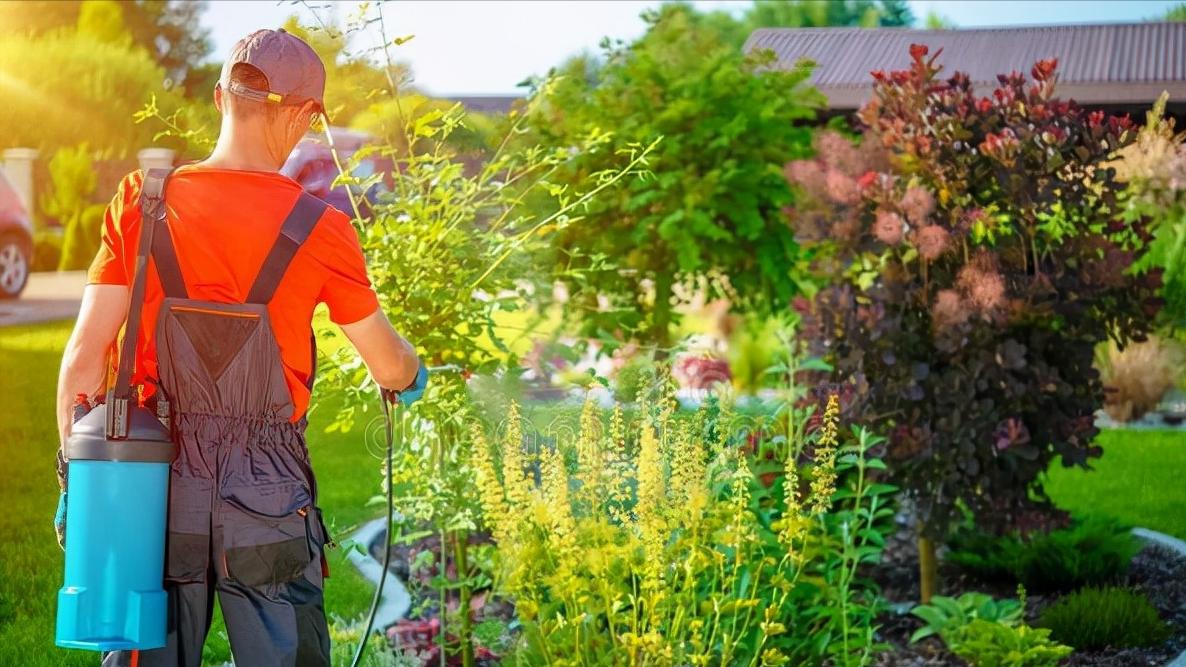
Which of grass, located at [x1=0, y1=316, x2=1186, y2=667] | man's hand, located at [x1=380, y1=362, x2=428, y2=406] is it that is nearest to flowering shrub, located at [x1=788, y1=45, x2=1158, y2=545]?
grass, located at [x1=0, y1=316, x2=1186, y2=667]

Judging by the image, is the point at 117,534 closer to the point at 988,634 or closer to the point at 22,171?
the point at 988,634

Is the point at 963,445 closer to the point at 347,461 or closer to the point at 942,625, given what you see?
the point at 942,625

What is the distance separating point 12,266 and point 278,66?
7.64 meters

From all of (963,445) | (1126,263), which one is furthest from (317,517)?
(1126,263)

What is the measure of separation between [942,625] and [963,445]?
60 cm

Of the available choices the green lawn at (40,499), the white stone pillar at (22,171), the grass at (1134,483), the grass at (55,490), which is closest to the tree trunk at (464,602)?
the green lawn at (40,499)

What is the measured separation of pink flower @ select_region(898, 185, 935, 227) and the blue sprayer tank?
2.86 meters

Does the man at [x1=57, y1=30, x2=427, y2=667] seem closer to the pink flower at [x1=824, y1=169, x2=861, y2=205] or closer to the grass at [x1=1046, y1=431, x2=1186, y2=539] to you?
the pink flower at [x1=824, y1=169, x2=861, y2=205]

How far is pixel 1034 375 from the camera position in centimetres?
439

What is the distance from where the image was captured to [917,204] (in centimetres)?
437

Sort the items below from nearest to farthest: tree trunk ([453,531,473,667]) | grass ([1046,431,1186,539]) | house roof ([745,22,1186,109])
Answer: tree trunk ([453,531,473,667])
grass ([1046,431,1186,539])
house roof ([745,22,1186,109])

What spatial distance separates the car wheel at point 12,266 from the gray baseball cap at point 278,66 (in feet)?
23.8

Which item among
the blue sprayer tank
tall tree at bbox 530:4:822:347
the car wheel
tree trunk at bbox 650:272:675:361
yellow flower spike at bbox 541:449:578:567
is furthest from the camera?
the car wheel

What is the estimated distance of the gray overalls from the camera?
2.09 m
